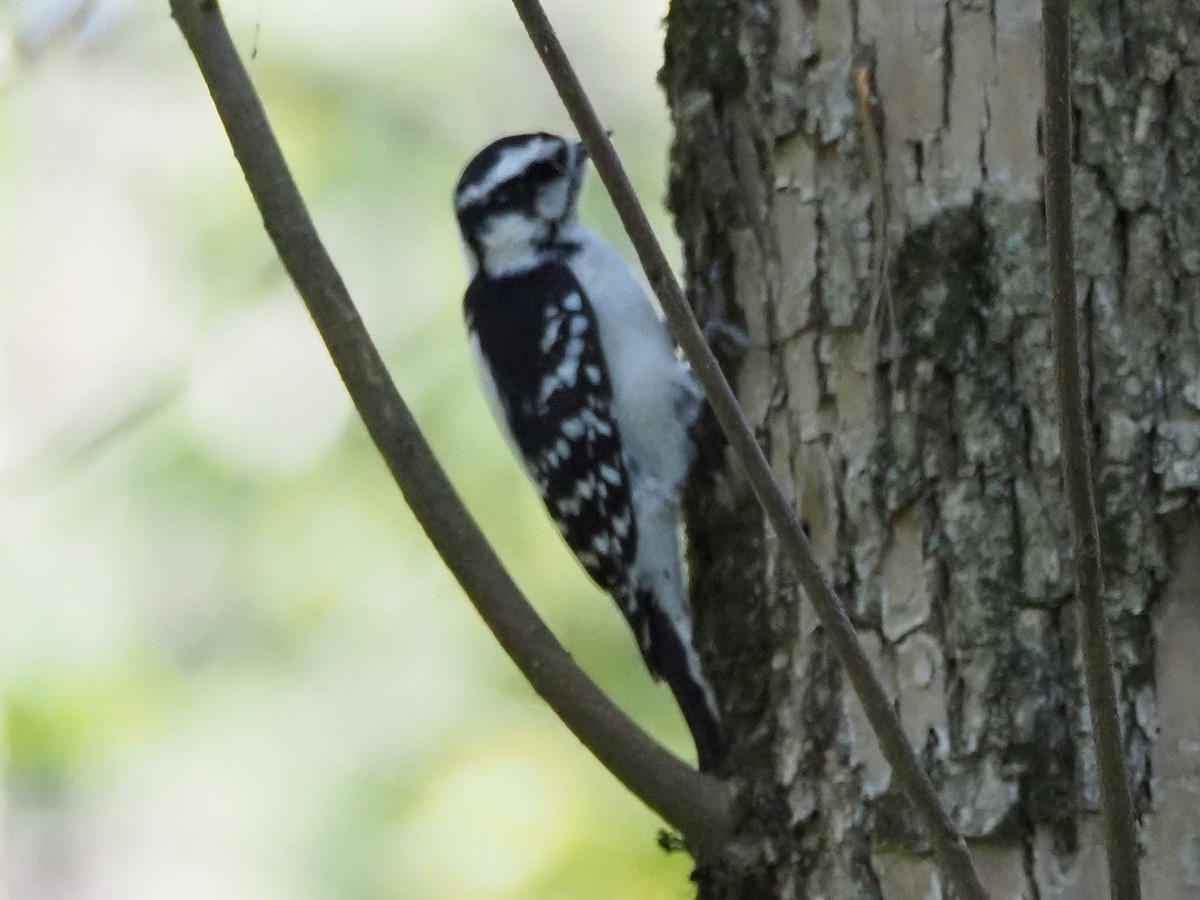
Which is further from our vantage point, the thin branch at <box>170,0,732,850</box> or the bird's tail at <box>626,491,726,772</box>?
the bird's tail at <box>626,491,726,772</box>

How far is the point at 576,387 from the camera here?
3.39m

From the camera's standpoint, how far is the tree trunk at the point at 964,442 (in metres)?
1.82

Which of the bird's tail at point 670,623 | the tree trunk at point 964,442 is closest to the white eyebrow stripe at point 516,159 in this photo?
the bird's tail at point 670,623

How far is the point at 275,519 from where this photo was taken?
17.2 ft

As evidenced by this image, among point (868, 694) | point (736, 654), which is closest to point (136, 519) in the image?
point (736, 654)

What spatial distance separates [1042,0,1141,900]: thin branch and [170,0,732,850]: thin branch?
67 centimetres

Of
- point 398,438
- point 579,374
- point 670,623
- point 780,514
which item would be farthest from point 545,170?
point 780,514

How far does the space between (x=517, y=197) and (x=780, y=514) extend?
2.33 m

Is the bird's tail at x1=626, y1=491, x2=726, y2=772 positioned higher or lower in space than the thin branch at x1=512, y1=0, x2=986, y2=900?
higher

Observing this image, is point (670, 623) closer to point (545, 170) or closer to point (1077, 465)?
point (545, 170)

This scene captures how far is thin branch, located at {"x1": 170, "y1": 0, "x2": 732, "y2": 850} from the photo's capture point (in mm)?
1904

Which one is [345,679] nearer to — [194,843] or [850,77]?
[194,843]

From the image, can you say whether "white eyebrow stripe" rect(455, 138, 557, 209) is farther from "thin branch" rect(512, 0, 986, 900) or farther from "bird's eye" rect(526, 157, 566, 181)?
"thin branch" rect(512, 0, 986, 900)

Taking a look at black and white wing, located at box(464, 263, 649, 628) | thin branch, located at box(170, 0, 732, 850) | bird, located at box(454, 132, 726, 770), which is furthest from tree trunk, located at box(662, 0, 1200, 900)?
black and white wing, located at box(464, 263, 649, 628)
